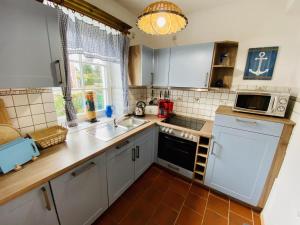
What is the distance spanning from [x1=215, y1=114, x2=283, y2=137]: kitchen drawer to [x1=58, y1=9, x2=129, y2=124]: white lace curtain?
1.39 m

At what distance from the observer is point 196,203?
162cm

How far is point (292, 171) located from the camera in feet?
3.62

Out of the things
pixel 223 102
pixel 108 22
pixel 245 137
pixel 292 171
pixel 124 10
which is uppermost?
pixel 124 10

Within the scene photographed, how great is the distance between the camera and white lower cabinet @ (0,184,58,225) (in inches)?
28.9

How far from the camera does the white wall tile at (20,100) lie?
1071 millimetres

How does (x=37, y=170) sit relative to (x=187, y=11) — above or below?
below

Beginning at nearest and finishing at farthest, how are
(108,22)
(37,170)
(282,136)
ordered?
(37,170), (282,136), (108,22)

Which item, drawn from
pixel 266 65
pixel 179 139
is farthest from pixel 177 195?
pixel 266 65

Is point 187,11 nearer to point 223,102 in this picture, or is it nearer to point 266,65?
point 266,65

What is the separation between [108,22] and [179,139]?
170cm

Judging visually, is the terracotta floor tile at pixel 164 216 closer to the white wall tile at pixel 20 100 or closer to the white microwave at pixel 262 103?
the white microwave at pixel 262 103

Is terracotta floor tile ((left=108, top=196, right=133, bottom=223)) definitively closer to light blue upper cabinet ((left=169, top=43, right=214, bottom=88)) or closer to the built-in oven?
the built-in oven

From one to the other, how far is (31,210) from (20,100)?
0.81m

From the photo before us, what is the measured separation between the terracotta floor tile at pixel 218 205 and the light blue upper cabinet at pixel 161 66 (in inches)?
64.9
